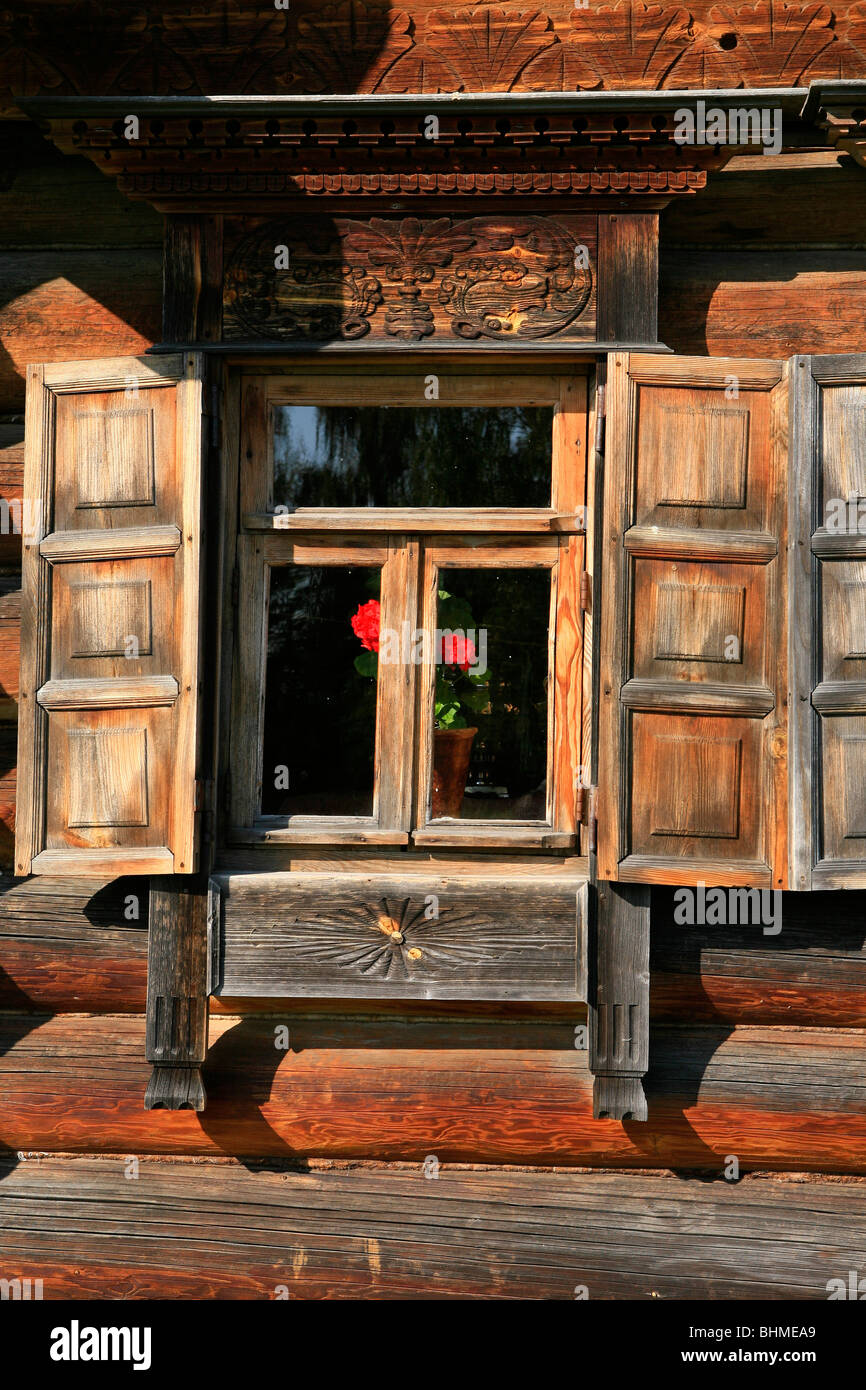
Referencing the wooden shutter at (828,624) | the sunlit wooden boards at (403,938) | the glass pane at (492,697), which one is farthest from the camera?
the glass pane at (492,697)

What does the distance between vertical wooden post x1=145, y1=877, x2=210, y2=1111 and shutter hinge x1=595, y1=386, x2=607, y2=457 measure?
65.4 inches

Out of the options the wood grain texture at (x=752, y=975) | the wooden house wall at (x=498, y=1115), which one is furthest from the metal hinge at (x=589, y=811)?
the wooden house wall at (x=498, y=1115)

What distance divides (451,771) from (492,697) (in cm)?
26

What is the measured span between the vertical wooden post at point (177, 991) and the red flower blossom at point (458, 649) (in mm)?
973

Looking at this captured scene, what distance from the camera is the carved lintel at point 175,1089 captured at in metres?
3.01

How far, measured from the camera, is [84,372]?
3.02 meters

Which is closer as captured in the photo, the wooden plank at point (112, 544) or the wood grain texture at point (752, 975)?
the wooden plank at point (112, 544)

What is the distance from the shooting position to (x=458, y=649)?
3211 millimetres

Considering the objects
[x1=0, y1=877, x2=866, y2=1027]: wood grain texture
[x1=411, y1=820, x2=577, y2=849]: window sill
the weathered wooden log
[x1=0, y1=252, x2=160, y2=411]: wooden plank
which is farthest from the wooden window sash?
[x1=0, y1=252, x2=160, y2=411]: wooden plank

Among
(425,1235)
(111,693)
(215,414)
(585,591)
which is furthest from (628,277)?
(425,1235)

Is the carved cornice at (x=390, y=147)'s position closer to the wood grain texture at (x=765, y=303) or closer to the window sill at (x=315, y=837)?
the wood grain texture at (x=765, y=303)

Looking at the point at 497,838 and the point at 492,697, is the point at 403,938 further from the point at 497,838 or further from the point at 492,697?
the point at 492,697

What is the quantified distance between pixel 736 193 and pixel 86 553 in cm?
219

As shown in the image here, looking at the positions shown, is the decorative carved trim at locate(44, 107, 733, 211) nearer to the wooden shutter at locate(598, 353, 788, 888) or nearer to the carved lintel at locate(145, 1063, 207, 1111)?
the wooden shutter at locate(598, 353, 788, 888)
